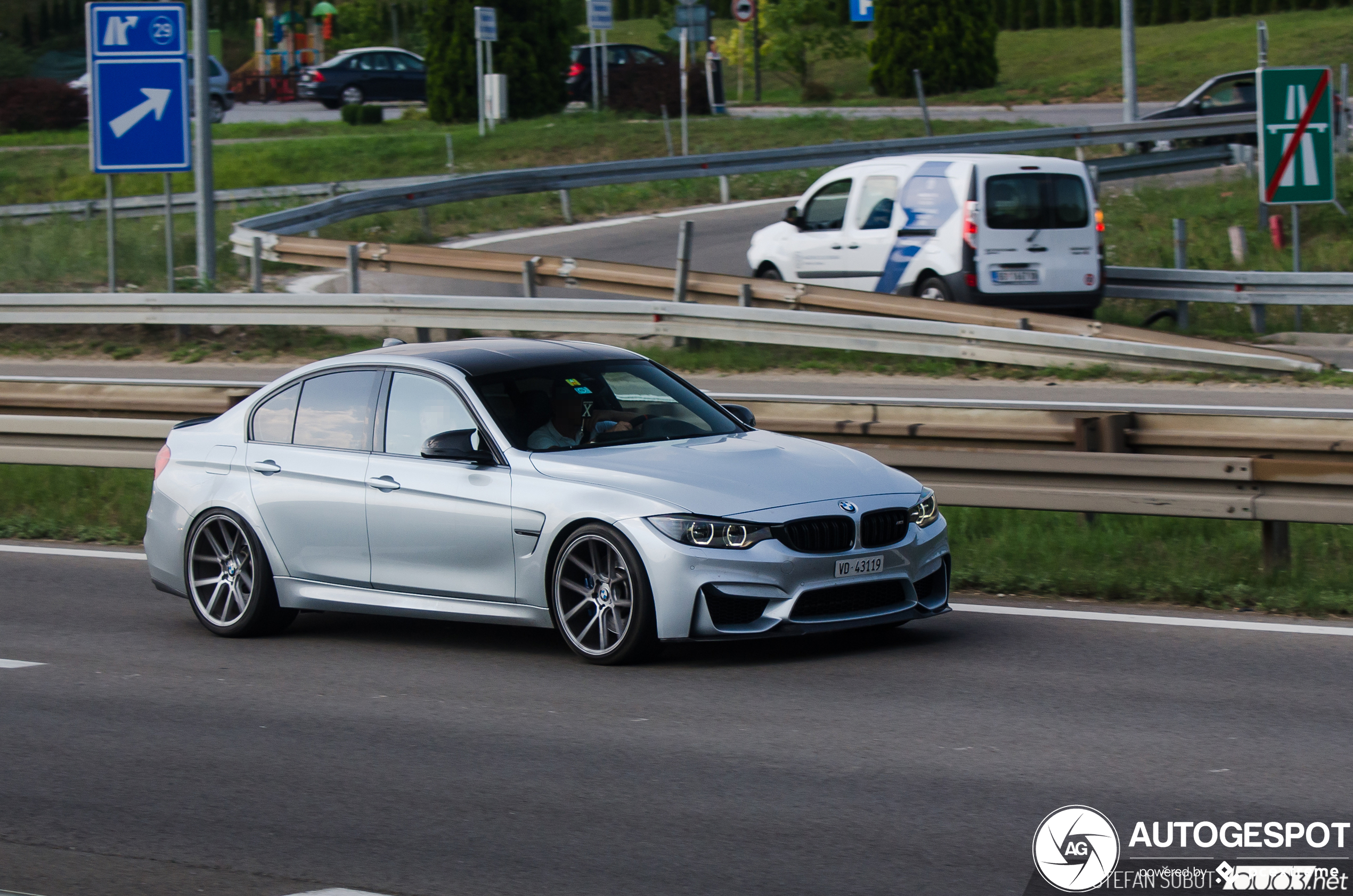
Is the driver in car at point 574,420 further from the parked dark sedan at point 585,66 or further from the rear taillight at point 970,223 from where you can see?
the parked dark sedan at point 585,66

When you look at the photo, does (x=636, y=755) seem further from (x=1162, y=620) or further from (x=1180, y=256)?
(x=1180, y=256)

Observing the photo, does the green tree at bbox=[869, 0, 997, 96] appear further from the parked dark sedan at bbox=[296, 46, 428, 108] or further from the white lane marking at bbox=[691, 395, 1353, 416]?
the white lane marking at bbox=[691, 395, 1353, 416]

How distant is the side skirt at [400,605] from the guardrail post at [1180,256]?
13436 millimetres

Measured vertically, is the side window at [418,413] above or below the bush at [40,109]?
below

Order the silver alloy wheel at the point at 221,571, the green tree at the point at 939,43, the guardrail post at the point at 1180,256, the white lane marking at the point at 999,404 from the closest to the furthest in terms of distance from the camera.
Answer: the silver alloy wheel at the point at 221,571
the white lane marking at the point at 999,404
the guardrail post at the point at 1180,256
the green tree at the point at 939,43

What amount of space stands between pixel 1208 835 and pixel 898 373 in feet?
42.5

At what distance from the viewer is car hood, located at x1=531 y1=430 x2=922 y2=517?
7891mm

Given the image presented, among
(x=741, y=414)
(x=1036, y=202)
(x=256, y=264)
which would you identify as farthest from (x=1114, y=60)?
(x=741, y=414)

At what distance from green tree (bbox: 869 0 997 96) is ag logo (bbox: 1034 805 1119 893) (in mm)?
47710

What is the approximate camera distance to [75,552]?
1213 cm

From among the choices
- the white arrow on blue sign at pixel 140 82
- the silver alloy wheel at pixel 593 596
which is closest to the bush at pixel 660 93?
the white arrow on blue sign at pixel 140 82

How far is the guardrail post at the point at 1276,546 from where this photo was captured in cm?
941

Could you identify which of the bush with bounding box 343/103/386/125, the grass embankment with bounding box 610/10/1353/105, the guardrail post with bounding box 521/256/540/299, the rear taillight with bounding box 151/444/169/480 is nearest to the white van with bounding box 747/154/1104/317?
the guardrail post with bounding box 521/256/540/299

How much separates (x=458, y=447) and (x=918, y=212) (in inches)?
440
